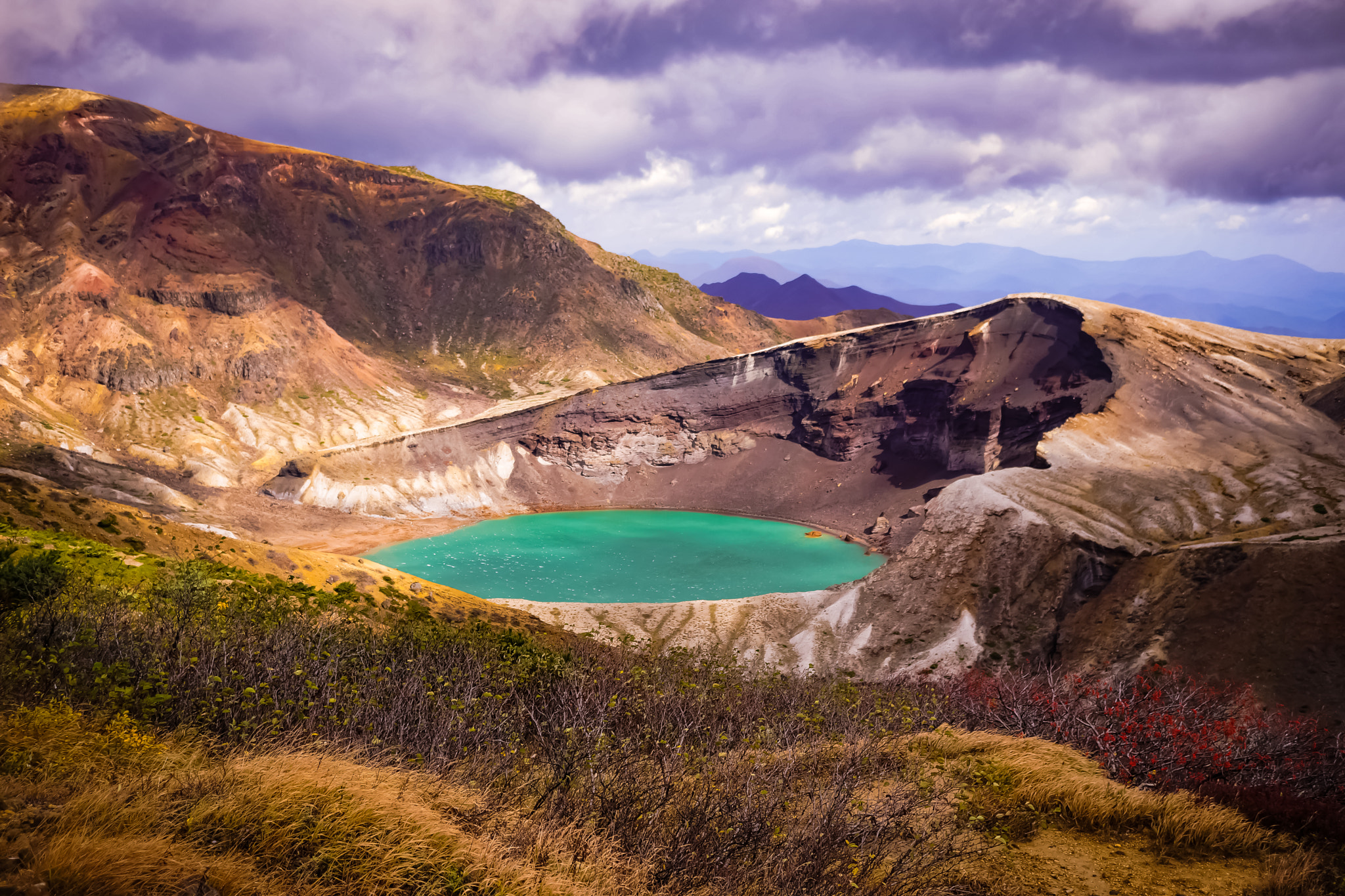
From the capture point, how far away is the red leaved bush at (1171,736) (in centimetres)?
1084

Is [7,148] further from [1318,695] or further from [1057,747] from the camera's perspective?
[1318,695]

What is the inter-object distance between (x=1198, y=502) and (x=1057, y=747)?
135ft

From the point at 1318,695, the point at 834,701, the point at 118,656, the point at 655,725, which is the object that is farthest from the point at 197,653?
the point at 1318,695

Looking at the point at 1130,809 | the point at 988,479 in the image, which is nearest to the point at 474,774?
the point at 1130,809

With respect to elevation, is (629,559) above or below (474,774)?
below

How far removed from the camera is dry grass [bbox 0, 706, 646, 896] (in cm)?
536

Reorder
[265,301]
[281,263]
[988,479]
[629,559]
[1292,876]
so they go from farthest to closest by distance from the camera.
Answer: [281,263], [265,301], [629,559], [988,479], [1292,876]

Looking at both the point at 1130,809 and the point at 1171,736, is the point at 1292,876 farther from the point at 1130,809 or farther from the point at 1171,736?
the point at 1171,736

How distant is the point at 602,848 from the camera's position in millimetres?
7293

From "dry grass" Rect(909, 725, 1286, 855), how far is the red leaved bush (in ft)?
4.56

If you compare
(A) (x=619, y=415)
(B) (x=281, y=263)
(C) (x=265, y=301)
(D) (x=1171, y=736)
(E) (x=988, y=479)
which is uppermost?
(B) (x=281, y=263)

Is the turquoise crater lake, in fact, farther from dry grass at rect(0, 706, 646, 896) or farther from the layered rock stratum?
dry grass at rect(0, 706, 646, 896)

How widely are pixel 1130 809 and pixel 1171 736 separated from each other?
570cm

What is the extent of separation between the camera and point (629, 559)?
2729 inches
